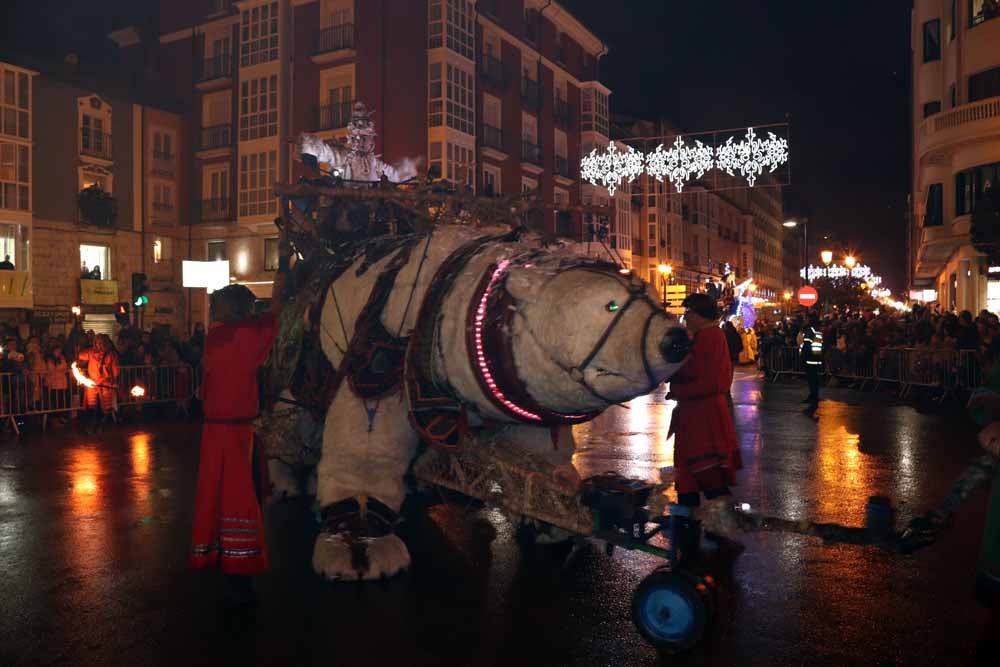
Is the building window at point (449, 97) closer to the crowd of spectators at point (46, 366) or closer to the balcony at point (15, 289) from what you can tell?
the balcony at point (15, 289)

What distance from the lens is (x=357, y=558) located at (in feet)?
16.4

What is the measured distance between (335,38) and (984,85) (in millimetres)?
20641

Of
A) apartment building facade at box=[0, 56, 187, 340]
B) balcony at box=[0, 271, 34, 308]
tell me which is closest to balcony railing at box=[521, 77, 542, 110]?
apartment building facade at box=[0, 56, 187, 340]

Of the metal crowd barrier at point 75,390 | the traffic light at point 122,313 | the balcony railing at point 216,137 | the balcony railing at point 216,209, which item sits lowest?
the metal crowd barrier at point 75,390

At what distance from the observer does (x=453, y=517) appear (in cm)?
698

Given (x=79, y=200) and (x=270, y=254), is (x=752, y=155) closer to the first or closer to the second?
(x=270, y=254)

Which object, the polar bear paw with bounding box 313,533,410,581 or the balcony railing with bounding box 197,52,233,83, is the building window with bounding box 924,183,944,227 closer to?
the balcony railing with bounding box 197,52,233,83

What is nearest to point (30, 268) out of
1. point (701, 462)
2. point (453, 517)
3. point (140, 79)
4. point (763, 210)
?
point (140, 79)

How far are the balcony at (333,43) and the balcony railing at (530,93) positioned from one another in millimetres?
8738

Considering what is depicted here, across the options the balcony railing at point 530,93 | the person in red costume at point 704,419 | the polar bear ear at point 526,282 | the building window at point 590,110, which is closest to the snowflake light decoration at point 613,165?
the balcony railing at point 530,93

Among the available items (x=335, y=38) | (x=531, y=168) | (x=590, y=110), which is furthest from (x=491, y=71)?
(x=590, y=110)

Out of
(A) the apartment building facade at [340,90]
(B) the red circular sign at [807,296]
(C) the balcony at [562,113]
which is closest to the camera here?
(B) the red circular sign at [807,296]

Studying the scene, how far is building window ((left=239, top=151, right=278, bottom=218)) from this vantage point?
32281 mm

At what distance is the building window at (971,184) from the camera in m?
24.7
